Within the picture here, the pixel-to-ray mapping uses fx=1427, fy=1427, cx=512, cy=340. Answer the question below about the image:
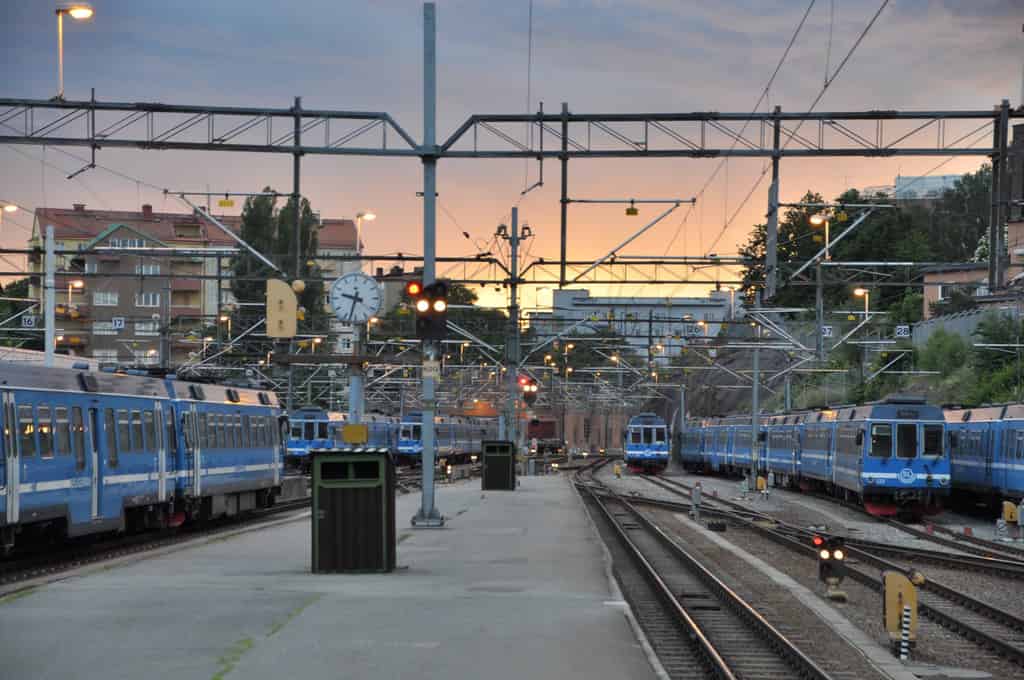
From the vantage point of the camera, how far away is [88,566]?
2100 cm

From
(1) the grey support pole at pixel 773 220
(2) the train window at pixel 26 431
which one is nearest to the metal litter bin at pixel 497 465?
(1) the grey support pole at pixel 773 220

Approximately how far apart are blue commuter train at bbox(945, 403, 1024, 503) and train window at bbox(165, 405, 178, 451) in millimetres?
22010

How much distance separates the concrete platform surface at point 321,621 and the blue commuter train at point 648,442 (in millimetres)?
59241

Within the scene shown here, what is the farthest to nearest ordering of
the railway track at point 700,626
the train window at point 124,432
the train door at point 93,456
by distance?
the train window at point 124,432, the train door at point 93,456, the railway track at point 700,626

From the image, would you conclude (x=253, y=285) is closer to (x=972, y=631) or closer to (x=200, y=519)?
(x=200, y=519)

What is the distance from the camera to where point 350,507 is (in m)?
18.1

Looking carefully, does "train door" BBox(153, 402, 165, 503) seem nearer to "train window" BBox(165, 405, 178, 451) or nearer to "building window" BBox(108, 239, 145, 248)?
"train window" BBox(165, 405, 178, 451)

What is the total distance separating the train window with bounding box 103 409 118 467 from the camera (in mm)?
24094

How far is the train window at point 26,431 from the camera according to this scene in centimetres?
1994

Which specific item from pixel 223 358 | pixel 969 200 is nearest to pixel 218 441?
pixel 223 358

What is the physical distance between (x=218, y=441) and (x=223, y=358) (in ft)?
99.6

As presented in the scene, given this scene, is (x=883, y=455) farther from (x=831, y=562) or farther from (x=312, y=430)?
(x=312, y=430)

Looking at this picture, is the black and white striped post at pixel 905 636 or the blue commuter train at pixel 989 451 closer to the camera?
the black and white striped post at pixel 905 636

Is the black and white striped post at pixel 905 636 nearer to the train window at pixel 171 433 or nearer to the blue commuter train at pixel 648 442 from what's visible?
the train window at pixel 171 433
